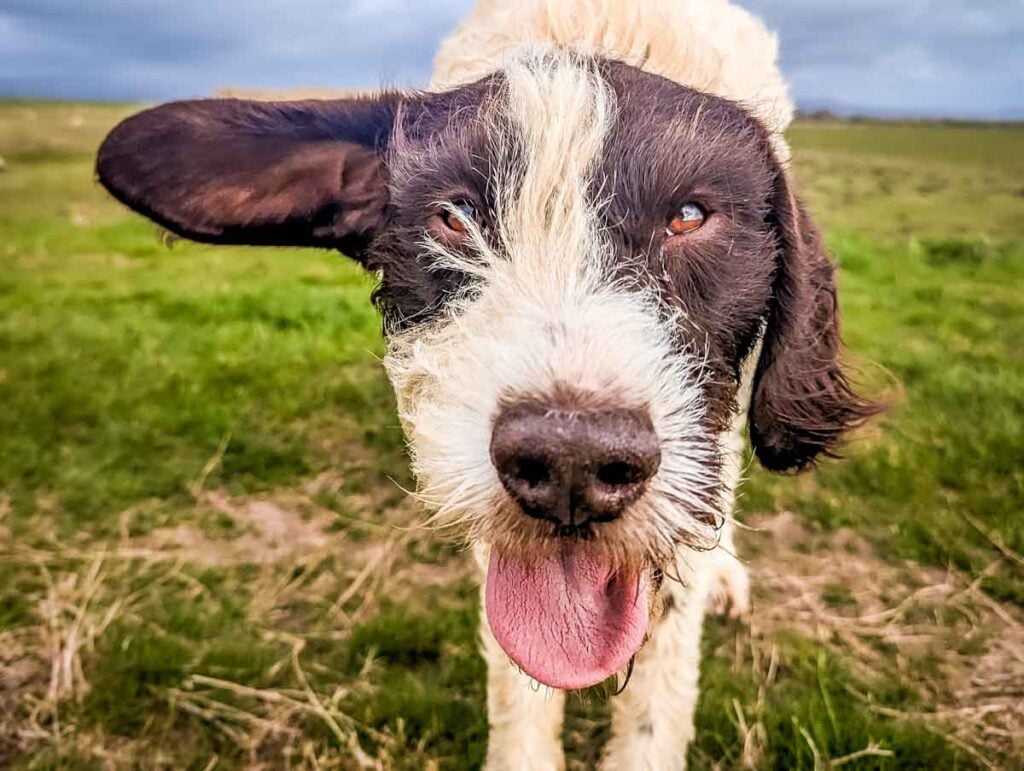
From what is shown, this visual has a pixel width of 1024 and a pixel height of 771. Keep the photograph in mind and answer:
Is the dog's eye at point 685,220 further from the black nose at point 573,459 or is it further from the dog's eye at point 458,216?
the black nose at point 573,459

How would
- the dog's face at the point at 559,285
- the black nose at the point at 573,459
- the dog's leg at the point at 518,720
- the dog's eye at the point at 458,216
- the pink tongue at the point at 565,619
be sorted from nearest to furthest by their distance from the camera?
the black nose at the point at 573,459 < the dog's face at the point at 559,285 < the pink tongue at the point at 565,619 < the dog's eye at the point at 458,216 < the dog's leg at the point at 518,720

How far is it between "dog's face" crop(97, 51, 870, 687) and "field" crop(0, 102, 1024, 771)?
37 centimetres

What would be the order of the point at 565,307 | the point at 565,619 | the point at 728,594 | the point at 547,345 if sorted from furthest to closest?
the point at 728,594 → the point at 565,619 → the point at 565,307 → the point at 547,345

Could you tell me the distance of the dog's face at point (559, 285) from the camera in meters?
1.47

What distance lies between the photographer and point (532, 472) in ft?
4.63

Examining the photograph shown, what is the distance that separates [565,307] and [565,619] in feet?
2.04

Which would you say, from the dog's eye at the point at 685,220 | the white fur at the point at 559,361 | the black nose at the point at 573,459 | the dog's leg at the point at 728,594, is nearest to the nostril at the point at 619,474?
the black nose at the point at 573,459

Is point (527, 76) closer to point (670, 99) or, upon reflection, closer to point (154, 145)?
point (670, 99)

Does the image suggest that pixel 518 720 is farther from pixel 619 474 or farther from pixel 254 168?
pixel 254 168

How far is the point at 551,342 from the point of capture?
58.4 inches

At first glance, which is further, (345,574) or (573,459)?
(345,574)

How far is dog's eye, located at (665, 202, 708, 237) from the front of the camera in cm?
182

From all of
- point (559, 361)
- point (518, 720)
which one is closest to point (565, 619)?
point (559, 361)

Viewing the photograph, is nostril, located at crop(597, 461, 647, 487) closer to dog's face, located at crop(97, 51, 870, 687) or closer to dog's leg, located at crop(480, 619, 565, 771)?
dog's face, located at crop(97, 51, 870, 687)
